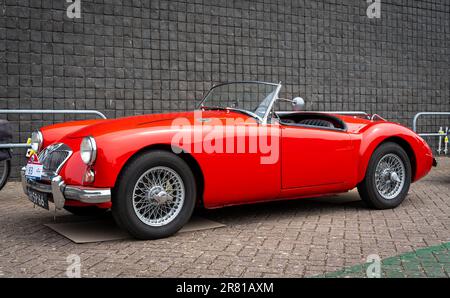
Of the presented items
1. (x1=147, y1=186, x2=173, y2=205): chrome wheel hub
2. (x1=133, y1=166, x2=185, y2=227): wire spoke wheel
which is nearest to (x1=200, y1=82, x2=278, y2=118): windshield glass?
(x1=133, y1=166, x2=185, y2=227): wire spoke wheel

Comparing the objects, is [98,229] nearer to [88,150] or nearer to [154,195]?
[154,195]

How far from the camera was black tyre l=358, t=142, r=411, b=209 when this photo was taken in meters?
5.45

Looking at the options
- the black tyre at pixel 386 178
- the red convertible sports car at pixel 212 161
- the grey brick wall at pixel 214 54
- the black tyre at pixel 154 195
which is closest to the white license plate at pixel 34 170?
the red convertible sports car at pixel 212 161

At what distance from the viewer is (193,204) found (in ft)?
14.3

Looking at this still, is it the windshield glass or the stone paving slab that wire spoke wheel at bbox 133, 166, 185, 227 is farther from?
the stone paving slab

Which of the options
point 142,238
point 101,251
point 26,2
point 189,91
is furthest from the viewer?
point 189,91

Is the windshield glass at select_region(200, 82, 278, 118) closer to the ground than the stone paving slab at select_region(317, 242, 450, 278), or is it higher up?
higher up

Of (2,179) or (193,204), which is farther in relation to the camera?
(2,179)

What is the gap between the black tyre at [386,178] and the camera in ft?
17.9

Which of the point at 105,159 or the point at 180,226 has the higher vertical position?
the point at 105,159

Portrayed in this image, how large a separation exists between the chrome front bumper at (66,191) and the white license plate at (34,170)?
0.24 feet
